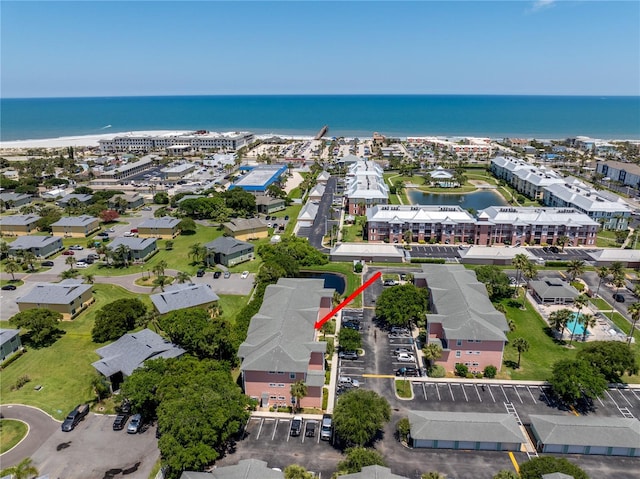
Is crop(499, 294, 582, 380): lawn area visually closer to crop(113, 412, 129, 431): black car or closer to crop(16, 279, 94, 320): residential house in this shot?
crop(113, 412, 129, 431): black car

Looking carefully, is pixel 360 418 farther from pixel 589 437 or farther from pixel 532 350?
pixel 532 350

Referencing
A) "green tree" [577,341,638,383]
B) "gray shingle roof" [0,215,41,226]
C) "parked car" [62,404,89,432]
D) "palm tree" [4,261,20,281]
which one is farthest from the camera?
"gray shingle roof" [0,215,41,226]

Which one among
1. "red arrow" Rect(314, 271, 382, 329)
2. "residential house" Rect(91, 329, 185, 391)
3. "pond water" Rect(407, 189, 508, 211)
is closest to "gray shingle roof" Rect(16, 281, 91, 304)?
"residential house" Rect(91, 329, 185, 391)

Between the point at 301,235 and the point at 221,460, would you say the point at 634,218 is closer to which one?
the point at 301,235

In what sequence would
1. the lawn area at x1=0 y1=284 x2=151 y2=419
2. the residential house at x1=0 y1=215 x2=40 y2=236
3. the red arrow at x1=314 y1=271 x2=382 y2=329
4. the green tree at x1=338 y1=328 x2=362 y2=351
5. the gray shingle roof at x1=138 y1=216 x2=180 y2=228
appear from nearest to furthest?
the lawn area at x1=0 y1=284 x2=151 y2=419
the green tree at x1=338 y1=328 x2=362 y2=351
the red arrow at x1=314 y1=271 x2=382 y2=329
the gray shingle roof at x1=138 y1=216 x2=180 y2=228
the residential house at x1=0 y1=215 x2=40 y2=236

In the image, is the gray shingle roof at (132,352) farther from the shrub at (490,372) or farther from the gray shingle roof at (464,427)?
the shrub at (490,372)

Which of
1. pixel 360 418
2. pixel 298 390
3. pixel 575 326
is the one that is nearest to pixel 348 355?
pixel 298 390

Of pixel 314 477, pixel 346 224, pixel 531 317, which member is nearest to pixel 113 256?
pixel 346 224
